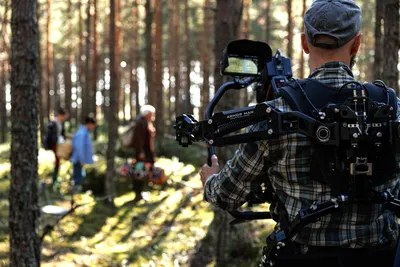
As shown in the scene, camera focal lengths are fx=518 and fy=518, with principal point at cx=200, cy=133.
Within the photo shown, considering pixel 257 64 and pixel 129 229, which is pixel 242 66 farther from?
pixel 129 229

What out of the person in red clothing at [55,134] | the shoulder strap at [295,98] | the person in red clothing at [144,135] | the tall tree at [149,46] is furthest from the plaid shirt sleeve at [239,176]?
the tall tree at [149,46]

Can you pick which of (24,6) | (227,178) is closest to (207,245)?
(24,6)

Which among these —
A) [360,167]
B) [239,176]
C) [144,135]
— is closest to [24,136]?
[239,176]

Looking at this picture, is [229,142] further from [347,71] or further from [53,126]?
[53,126]

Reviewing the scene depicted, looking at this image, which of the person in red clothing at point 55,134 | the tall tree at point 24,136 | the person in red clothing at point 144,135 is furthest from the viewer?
the person in red clothing at point 55,134

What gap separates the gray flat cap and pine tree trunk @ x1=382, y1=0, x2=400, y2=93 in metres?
4.56

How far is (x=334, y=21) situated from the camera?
7.05 feet

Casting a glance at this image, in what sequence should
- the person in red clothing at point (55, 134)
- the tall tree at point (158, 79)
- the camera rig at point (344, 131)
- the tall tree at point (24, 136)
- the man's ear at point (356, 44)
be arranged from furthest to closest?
the tall tree at point (158, 79), the person in red clothing at point (55, 134), the tall tree at point (24, 136), the man's ear at point (356, 44), the camera rig at point (344, 131)

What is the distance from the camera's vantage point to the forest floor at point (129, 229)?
26.2ft

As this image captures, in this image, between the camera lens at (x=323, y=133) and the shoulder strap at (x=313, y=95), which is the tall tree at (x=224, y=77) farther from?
the camera lens at (x=323, y=133)

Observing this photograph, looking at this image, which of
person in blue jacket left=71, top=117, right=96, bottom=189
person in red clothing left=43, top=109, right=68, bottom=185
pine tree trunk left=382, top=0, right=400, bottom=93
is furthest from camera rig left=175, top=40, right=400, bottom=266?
person in red clothing left=43, top=109, right=68, bottom=185

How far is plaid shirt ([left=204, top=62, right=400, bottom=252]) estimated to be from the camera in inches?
83.4

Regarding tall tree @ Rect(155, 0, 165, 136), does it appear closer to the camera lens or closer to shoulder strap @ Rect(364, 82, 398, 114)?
shoulder strap @ Rect(364, 82, 398, 114)

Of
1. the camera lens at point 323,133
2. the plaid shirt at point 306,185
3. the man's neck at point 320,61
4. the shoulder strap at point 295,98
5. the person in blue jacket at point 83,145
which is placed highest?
the man's neck at point 320,61
